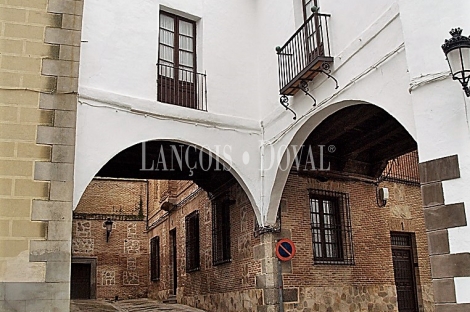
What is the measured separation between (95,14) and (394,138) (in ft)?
19.4

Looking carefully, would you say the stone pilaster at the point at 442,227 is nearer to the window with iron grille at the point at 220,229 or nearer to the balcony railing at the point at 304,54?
the balcony railing at the point at 304,54

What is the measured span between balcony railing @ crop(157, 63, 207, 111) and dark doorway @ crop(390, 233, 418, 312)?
5.45 meters

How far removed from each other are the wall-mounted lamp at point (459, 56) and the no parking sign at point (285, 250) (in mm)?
4997

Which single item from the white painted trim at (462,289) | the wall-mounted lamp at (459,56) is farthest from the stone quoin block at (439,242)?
the wall-mounted lamp at (459,56)

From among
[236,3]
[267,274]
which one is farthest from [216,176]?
[236,3]

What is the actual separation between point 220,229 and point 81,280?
22.4 feet

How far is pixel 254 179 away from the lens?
9547 millimetres

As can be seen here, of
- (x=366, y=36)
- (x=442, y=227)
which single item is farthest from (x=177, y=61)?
(x=442, y=227)

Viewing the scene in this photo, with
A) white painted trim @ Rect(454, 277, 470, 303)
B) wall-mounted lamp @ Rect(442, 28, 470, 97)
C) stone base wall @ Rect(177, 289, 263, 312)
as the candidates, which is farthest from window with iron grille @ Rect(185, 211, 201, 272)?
wall-mounted lamp @ Rect(442, 28, 470, 97)

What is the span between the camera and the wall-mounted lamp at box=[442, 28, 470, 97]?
4883 mm

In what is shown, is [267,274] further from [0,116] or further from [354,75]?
[0,116]

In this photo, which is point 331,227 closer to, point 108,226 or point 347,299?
point 347,299

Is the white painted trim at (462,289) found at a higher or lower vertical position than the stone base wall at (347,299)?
higher

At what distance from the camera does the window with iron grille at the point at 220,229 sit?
441 inches
